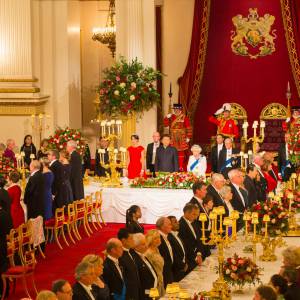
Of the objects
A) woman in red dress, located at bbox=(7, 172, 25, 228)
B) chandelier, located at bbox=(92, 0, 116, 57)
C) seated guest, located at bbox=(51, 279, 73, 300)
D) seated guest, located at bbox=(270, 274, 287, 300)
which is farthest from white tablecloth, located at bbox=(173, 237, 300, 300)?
chandelier, located at bbox=(92, 0, 116, 57)

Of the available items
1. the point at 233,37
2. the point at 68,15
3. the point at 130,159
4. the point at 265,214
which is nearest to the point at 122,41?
the point at 68,15

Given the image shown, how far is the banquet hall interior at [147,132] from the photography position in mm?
12688

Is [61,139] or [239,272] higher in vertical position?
[61,139]

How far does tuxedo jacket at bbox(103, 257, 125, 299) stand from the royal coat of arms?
15.0m

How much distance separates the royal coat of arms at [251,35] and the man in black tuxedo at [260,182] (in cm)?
854

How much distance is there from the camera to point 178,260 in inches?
440

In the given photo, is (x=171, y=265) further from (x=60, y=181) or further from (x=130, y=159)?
(x=130, y=159)

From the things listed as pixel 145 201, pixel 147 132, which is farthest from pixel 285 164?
pixel 145 201

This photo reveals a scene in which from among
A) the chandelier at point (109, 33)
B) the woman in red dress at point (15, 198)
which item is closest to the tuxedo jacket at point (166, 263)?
the woman in red dress at point (15, 198)

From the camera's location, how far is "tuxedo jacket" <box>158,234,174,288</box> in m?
10.8

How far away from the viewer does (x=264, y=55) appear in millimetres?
24094

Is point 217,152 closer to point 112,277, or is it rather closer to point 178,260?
point 178,260

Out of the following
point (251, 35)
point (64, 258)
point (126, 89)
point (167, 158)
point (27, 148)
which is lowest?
point (64, 258)

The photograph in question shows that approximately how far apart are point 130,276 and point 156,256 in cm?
49
